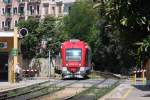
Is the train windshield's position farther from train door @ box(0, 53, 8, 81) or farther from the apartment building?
the apartment building

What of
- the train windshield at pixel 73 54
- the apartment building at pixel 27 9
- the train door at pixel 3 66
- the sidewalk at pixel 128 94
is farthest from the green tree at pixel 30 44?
the sidewalk at pixel 128 94

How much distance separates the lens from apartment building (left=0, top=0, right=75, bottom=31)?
405 ft

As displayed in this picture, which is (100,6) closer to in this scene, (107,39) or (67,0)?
(107,39)

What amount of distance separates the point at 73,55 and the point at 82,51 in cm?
99

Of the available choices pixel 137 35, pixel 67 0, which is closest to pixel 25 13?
pixel 67 0

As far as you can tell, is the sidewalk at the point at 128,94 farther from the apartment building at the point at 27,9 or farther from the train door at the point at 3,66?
the apartment building at the point at 27,9

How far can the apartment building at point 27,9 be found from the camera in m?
123

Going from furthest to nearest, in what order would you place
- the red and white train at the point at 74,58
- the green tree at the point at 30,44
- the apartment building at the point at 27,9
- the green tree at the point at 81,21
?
1. the apartment building at the point at 27,9
2. the green tree at the point at 81,21
3. the green tree at the point at 30,44
4. the red and white train at the point at 74,58

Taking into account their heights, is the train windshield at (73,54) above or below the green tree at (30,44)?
below

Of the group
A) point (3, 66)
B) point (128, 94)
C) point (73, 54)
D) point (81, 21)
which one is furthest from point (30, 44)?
point (128, 94)

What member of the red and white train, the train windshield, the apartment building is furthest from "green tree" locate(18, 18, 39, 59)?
the train windshield

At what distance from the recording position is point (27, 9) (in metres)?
130

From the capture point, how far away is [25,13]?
426 feet

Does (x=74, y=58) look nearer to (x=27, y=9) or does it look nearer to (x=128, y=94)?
(x=128, y=94)
